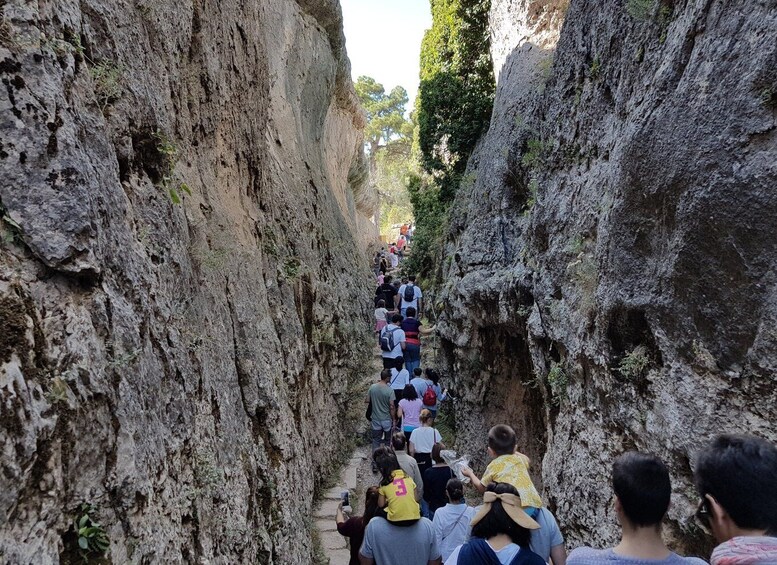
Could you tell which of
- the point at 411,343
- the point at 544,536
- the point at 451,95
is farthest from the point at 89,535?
the point at 451,95

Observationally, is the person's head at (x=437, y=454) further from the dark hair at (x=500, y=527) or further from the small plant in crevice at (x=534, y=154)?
the small plant in crevice at (x=534, y=154)

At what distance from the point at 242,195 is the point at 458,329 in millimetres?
5818

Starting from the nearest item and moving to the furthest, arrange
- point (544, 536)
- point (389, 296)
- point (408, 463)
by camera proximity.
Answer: point (544, 536) < point (408, 463) < point (389, 296)

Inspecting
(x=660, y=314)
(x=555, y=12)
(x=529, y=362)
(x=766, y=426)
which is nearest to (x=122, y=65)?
(x=660, y=314)

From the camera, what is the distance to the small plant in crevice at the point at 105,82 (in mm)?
3686

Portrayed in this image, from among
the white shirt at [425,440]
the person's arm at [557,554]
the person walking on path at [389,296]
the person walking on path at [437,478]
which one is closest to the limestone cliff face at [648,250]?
the person's arm at [557,554]

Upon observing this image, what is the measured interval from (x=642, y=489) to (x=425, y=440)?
4.63 metres

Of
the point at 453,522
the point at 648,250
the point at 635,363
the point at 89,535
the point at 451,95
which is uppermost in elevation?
the point at 451,95

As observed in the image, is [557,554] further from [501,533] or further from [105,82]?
[105,82]

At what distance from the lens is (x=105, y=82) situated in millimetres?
3742

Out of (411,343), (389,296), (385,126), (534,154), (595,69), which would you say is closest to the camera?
(595,69)

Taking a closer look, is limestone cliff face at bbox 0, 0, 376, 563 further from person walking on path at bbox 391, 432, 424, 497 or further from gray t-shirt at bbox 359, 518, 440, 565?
person walking on path at bbox 391, 432, 424, 497

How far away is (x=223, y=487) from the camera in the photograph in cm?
436

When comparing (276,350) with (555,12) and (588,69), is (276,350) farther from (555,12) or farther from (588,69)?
(555,12)
